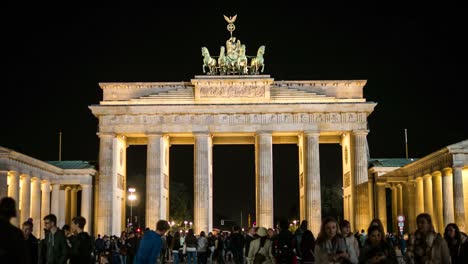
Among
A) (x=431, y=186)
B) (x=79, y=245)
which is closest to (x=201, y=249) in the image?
(x=79, y=245)

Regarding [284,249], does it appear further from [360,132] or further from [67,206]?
[67,206]

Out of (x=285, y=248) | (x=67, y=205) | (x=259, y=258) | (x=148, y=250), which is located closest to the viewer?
(x=148, y=250)

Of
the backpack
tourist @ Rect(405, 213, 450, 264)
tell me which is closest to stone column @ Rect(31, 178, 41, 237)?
the backpack

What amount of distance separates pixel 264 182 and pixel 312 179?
4578 mm

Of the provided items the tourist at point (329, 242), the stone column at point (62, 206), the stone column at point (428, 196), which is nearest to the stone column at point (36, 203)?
the stone column at point (62, 206)

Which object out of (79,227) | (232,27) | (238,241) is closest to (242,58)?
(232,27)

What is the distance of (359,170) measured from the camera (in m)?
65.6

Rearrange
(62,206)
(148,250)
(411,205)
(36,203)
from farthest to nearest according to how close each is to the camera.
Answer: (62,206) < (411,205) < (36,203) < (148,250)

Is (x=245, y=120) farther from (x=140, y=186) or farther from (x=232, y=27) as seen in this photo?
(x=140, y=186)

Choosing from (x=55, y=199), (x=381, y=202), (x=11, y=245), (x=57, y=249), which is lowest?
(x=57, y=249)

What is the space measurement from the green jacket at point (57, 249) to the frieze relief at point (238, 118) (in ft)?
162

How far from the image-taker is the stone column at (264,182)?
216 feet

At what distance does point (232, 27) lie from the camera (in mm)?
70125

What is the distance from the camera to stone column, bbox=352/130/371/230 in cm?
6500
